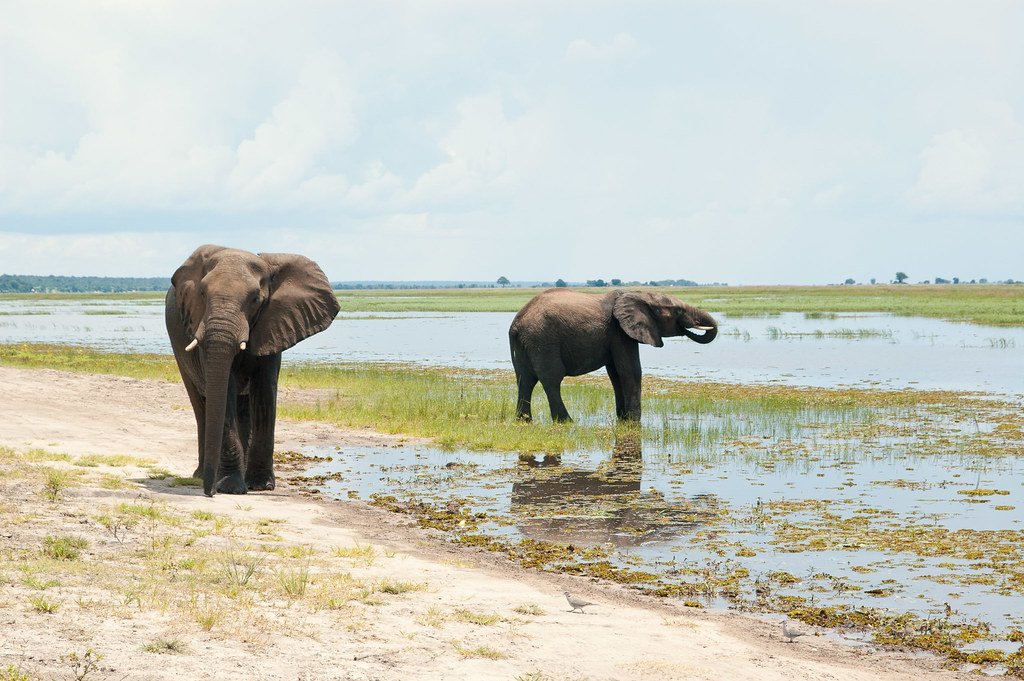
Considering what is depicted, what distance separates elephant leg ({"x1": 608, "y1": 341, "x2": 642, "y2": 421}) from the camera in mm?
18781

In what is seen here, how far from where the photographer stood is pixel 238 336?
35.6 feet

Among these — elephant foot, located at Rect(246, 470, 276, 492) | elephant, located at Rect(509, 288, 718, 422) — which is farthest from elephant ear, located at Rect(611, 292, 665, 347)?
elephant foot, located at Rect(246, 470, 276, 492)

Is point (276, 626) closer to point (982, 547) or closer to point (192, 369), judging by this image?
point (192, 369)

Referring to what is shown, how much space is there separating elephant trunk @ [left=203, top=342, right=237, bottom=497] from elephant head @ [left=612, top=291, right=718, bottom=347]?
→ 9309 mm

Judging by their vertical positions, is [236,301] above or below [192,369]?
above

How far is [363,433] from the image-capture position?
A: 17922 millimetres

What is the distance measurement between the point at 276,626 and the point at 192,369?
580 centimetres

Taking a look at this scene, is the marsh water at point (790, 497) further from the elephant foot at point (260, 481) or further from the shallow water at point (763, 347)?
the shallow water at point (763, 347)

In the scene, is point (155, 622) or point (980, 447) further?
point (980, 447)

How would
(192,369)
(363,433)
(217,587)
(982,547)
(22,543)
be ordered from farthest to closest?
(363,433), (192,369), (982,547), (22,543), (217,587)

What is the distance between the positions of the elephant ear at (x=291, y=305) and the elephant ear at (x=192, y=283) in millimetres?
652

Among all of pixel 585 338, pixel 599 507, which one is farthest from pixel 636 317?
pixel 599 507

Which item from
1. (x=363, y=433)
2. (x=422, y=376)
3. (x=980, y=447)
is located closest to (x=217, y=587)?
(x=363, y=433)

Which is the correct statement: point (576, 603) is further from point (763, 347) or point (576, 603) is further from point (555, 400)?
point (763, 347)
